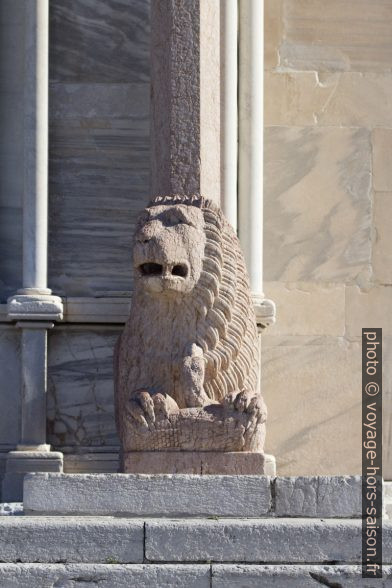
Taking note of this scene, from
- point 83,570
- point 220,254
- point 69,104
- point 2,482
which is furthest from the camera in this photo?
point 69,104

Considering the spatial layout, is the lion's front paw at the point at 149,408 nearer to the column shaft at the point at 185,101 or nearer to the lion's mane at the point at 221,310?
the lion's mane at the point at 221,310

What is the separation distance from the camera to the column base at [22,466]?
39.7 feet

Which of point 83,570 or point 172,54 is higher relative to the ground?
point 172,54

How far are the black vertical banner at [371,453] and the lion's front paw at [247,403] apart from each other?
2.01ft

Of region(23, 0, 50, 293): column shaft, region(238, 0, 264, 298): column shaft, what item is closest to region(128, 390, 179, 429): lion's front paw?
region(23, 0, 50, 293): column shaft

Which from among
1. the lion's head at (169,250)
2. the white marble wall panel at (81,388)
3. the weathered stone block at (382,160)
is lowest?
the white marble wall panel at (81,388)

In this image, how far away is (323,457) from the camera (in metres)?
13.2

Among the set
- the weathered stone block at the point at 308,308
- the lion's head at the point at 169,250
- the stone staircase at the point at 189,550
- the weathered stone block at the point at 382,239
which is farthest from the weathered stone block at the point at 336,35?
the stone staircase at the point at 189,550

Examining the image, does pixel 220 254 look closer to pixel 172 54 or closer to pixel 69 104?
pixel 172 54

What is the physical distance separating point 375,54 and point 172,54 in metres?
2.67

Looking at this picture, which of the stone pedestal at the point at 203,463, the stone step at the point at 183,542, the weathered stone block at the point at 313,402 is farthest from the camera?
the weathered stone block at the point at 313,402

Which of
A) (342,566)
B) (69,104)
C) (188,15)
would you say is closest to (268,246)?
(69,104)

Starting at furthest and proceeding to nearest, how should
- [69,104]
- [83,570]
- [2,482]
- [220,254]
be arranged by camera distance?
[69,104] < [2,482] < [220,254] < [83,570]

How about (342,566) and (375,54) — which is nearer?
(342,566)
